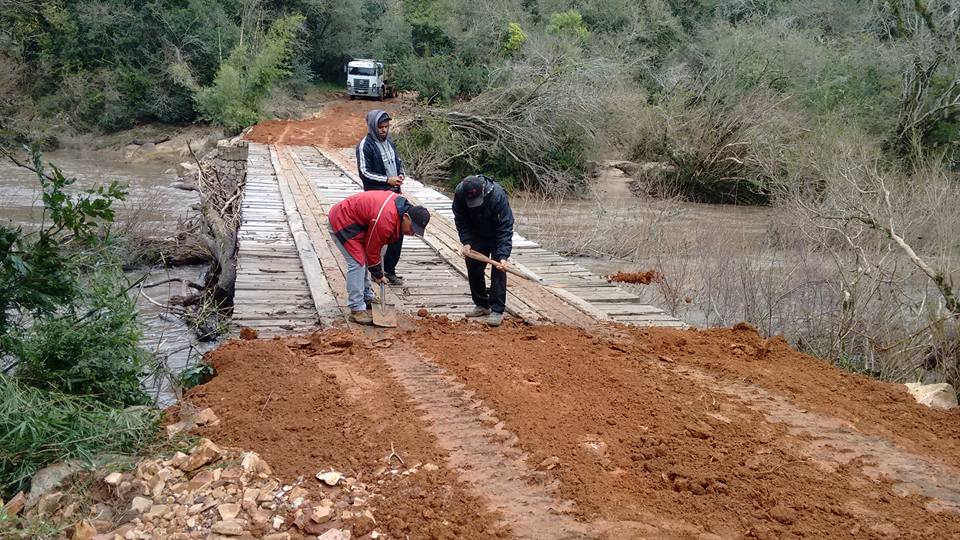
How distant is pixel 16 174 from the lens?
24.8 m

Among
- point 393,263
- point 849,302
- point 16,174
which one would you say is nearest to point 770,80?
point 849,302

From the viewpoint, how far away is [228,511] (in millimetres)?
4086

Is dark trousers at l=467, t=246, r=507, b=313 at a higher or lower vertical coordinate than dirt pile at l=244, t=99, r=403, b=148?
lower

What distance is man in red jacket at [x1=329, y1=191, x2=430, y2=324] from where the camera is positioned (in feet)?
22.1

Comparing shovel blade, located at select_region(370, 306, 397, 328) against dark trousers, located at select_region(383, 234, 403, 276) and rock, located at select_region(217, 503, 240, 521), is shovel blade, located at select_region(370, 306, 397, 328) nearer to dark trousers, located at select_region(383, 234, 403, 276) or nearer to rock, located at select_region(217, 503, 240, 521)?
dark trousers, located at select_region(383, 234, 403, 276)

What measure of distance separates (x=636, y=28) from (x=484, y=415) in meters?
30.8

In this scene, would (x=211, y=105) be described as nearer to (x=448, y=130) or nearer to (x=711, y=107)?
(x=448, y=130)

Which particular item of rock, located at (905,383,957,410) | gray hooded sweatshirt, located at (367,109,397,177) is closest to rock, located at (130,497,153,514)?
gray hooded sweatshirt, located at (367,109,397,177)

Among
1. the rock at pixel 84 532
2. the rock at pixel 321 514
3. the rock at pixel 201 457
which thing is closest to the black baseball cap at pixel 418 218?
the rock at pixel 201 457

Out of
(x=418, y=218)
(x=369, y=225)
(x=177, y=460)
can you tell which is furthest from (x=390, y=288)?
(x=177, y=460)

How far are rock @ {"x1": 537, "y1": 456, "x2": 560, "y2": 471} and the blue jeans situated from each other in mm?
2990

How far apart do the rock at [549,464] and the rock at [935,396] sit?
3.30 m

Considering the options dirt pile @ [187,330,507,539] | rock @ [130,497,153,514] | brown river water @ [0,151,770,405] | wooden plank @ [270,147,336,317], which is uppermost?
wooden plank @ [270,147,336,317]

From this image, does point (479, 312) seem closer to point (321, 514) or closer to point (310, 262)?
point (310, 262)
